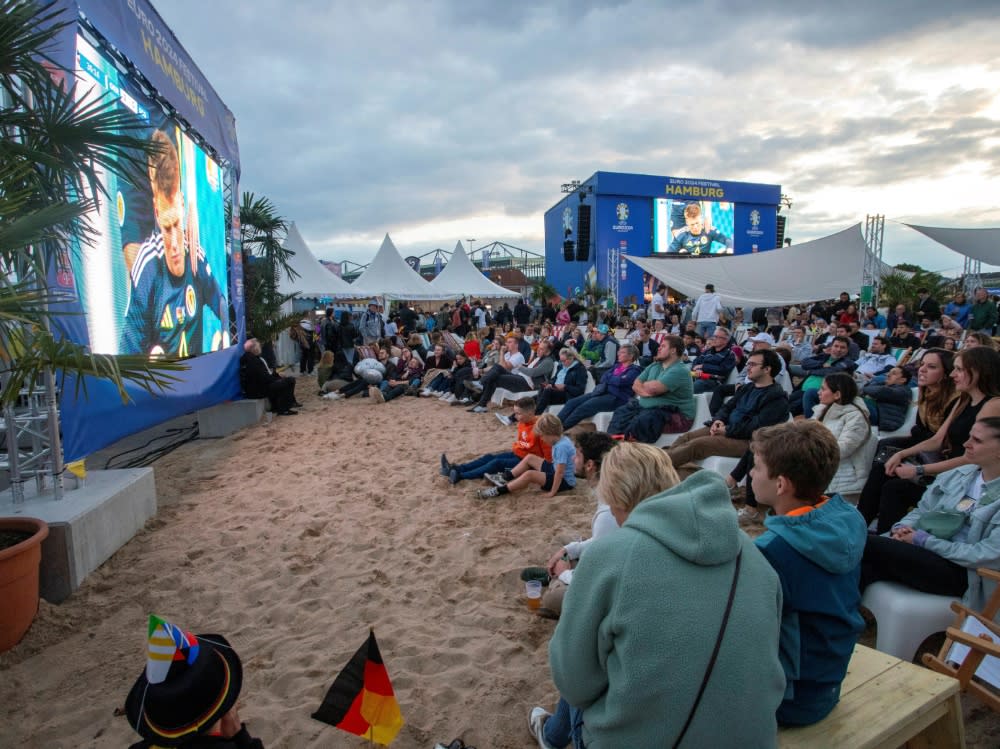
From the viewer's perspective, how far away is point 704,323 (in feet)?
37.9

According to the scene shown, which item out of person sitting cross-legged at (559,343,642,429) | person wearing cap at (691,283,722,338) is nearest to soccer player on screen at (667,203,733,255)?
person wearing cap at (691,283,722,338)

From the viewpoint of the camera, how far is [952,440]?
3.36m

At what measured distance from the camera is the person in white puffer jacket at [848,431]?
3.69 m

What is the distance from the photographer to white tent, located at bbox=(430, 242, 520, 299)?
66.5ft

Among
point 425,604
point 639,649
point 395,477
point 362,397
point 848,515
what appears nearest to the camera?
point 639,649

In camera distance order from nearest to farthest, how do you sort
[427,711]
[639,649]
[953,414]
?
[639,649]
[427,711]
[953,414]

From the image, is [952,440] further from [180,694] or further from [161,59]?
[161,59]

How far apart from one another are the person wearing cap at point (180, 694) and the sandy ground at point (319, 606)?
0.99m

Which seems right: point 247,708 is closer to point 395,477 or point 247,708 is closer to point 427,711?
point 427,711

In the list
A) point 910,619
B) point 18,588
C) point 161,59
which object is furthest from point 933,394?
point 161,59

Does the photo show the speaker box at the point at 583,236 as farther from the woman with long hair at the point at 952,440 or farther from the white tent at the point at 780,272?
the woman with long hair at the point at 952,440

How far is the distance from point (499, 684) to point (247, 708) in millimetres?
1051

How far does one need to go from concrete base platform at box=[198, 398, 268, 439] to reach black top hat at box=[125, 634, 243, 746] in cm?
717

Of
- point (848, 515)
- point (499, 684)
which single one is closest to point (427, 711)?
point (499, 684)
